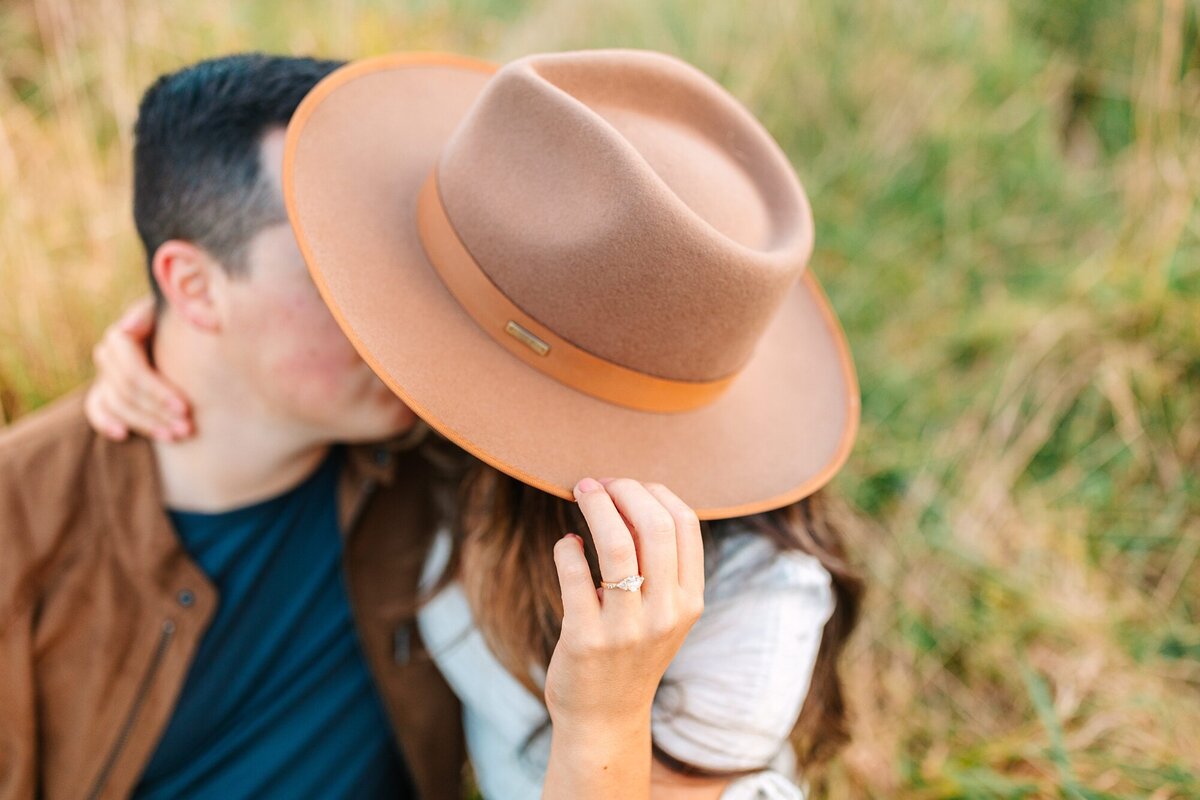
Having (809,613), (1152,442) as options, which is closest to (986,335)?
(1152,442)

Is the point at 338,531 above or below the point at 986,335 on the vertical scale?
above

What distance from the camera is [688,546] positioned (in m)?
1.39

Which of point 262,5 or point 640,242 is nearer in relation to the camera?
point 640,242

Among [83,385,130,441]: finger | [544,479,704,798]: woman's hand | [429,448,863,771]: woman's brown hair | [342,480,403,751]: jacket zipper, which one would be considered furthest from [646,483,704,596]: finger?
[83,385,130,441]: finger

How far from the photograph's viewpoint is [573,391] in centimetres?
155

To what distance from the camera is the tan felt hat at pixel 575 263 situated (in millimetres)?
1395

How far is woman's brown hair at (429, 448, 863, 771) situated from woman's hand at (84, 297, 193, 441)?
693 millimetres

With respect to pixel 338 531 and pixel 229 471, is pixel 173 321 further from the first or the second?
pixel 338 531

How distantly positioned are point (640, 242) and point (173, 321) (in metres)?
1.32

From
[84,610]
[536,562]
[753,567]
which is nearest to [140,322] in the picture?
[84,610]

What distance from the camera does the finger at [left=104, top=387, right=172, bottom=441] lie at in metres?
2.03

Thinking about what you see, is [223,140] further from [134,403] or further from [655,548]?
[655,548]

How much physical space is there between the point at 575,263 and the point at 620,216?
0.11 m

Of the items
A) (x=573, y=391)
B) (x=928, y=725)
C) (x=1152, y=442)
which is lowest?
(x=928, y=725)
